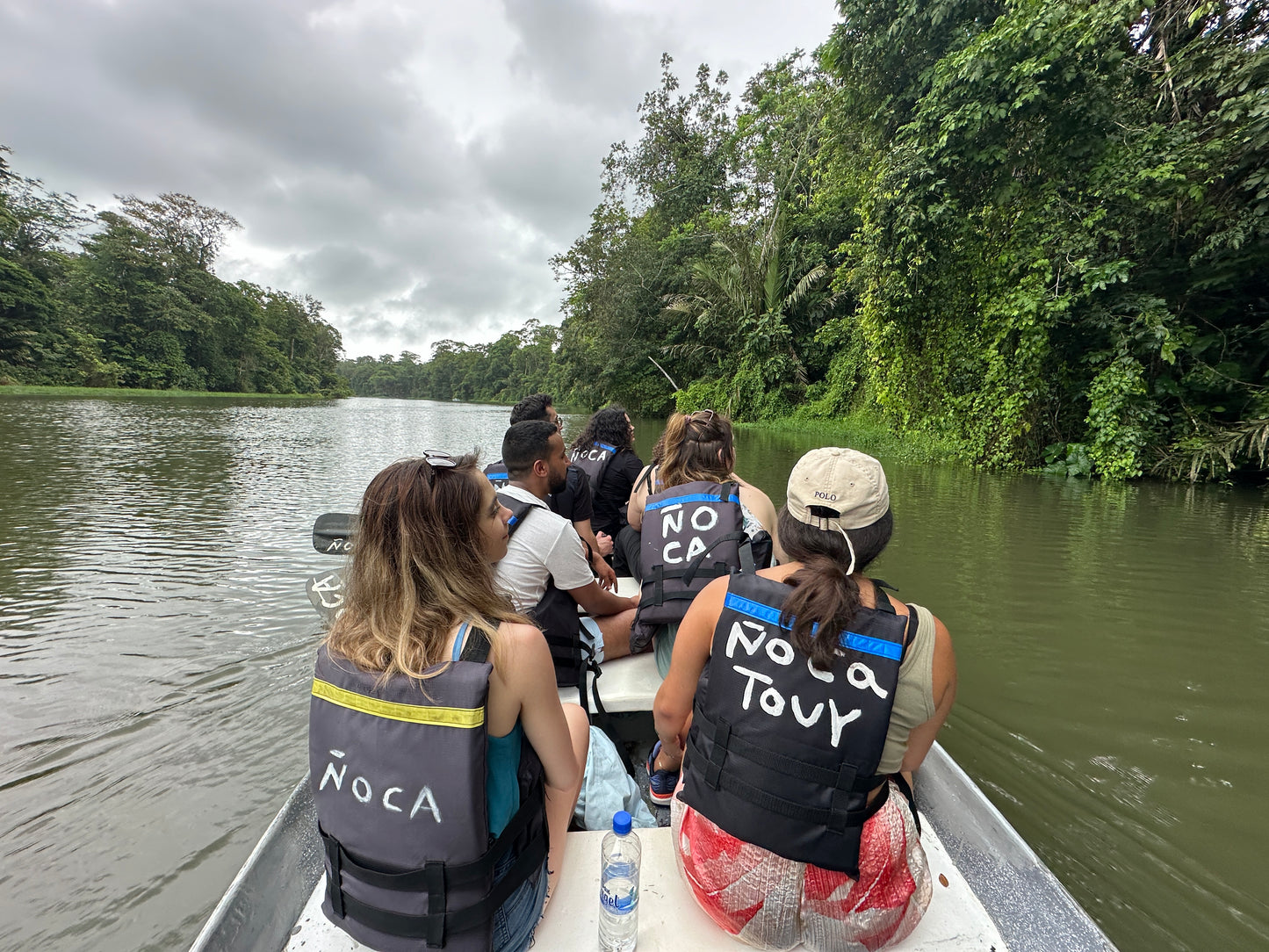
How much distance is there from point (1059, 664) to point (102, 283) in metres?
51.8

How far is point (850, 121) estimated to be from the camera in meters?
11.8

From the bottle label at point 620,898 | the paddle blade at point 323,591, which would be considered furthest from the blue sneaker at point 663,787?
the paddle blade at point 323,591

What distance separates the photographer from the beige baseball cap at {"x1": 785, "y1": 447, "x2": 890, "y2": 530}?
1.37 meters

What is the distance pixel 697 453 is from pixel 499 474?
4.59ft

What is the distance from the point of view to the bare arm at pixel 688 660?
1426mm

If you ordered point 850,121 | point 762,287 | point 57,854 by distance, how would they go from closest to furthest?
point 57,854 < point 850,121 < point 762,287

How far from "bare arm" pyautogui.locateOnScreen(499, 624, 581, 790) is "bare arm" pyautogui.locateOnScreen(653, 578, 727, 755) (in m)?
0.34

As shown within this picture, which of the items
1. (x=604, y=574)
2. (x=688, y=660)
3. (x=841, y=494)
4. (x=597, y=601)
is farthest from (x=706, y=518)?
(x=841, y=494)

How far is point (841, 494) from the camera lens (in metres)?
1.37

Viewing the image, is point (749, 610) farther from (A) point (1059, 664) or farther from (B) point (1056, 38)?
(B) point (1056, 38)

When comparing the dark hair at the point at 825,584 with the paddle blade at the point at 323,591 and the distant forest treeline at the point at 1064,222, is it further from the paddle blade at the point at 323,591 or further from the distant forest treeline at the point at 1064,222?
the distant forest treeline at the point at 1064,222

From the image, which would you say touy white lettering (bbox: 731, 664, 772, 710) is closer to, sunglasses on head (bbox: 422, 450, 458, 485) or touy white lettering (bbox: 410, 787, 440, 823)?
touy white lettering (bbox: 410, 787, 440, 823)

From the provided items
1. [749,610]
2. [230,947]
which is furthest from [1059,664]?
[230,947]

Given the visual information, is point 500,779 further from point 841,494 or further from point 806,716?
point 841,494
